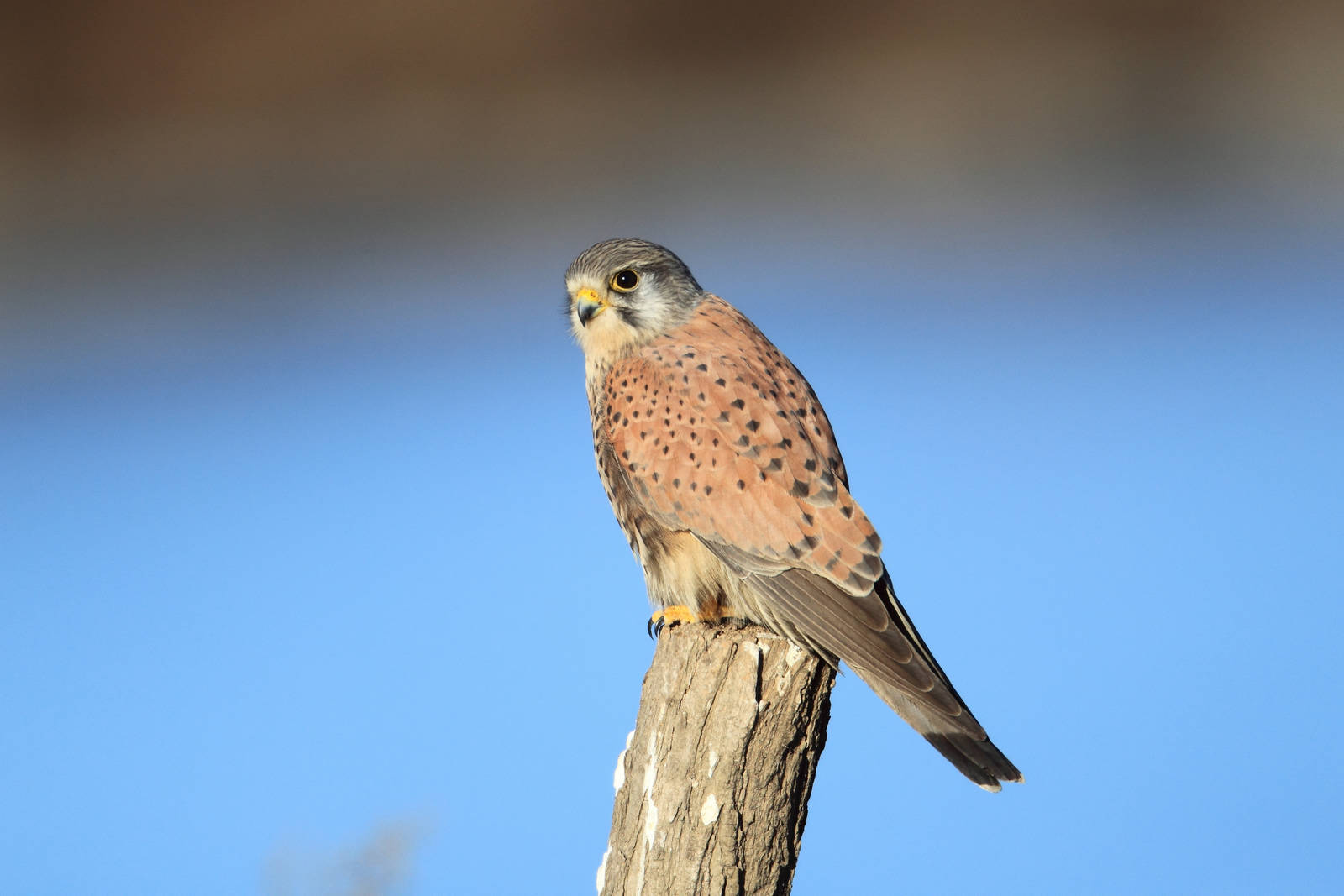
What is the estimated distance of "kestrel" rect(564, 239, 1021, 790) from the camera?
5.73 ft

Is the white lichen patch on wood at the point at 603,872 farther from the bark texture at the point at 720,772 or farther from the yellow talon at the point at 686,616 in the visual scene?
the yellow talon at the point at 686,616

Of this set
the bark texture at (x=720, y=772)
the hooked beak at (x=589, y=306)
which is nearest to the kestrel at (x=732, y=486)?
the hooked beak at (x=589, y=306)

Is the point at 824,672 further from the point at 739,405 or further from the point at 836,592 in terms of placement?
the point at 739,405

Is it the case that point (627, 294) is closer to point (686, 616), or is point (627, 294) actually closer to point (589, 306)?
point (589, 306)

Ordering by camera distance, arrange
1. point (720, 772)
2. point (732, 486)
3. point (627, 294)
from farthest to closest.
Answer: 1. point (627, 294)
2. point (732, 486)
3. point (720, 772)

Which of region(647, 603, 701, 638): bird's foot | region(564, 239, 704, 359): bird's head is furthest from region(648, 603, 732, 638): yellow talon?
region(564, 239, 704, 359): bird's head

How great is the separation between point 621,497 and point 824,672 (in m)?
0.52

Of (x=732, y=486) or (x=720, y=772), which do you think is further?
(x=732, y=486)

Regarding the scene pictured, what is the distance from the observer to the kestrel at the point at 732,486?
68.7 inches

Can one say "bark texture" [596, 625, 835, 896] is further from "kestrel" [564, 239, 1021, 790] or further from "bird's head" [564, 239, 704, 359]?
"bird's head" [564, 239, 704, 359]

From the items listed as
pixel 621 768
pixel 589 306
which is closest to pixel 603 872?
pixel 621 768

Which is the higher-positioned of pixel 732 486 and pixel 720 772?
pixel 732 486

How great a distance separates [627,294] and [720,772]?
963 millimetres

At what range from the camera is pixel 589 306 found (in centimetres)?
220
